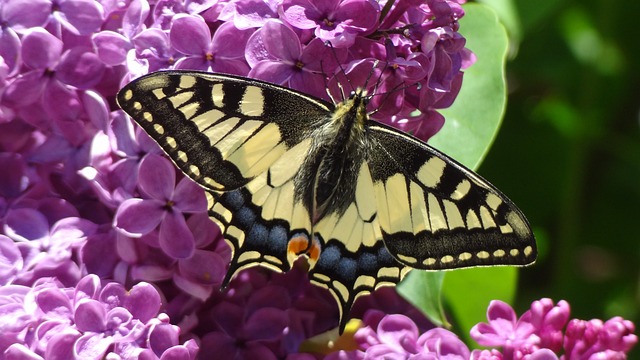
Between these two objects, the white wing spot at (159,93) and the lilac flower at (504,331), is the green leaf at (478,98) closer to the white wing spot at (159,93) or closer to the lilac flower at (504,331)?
the lilac flower at (504,331)

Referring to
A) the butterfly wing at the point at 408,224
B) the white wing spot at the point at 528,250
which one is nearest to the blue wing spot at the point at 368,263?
the butterfly wing at the point at 408,224

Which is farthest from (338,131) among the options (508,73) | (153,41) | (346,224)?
(508,73)

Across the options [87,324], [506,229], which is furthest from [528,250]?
[87,324]

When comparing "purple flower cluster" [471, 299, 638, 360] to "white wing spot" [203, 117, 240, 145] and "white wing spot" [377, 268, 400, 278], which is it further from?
"white wing spot" [203, 117, 240, 145]

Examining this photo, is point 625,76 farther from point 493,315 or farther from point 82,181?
point 82,181

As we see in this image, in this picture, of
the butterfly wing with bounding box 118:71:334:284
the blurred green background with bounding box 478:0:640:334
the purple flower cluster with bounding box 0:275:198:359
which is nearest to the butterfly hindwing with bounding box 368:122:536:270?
the butterfly wing with bounding box 118:71:334:284
